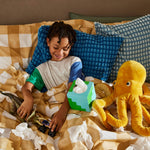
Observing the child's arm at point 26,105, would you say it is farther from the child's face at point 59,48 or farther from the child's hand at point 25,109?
the child's face at point 59,48

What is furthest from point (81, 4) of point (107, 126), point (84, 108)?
point (107, 126)

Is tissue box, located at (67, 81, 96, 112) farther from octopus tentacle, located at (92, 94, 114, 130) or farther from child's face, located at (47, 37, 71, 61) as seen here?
child's face, located at (47, 37, 71, 61)

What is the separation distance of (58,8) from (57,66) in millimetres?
600

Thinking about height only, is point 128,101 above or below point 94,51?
below

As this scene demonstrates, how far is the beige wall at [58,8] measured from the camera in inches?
65.5

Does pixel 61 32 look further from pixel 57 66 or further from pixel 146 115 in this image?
pixel 146 115

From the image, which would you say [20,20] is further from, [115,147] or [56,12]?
[115,147]

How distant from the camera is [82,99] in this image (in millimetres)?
1050

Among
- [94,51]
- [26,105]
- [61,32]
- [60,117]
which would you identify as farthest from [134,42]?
[26,105]

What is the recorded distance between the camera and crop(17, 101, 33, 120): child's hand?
1192mm

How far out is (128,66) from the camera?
3.68ft

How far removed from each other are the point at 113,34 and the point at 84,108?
2.00 ft

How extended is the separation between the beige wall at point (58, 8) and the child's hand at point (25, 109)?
2.66 feet

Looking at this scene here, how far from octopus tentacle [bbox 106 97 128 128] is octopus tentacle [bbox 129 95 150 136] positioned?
0.12 feet
